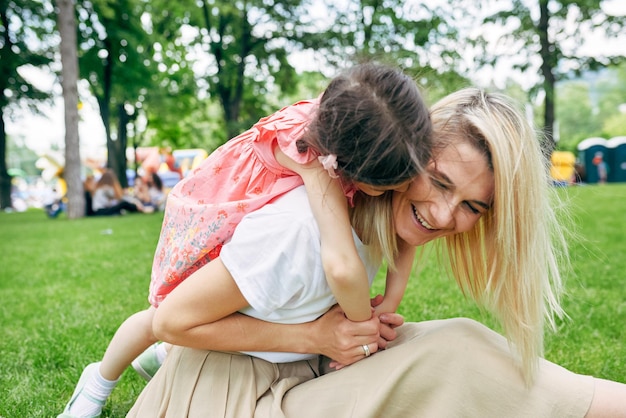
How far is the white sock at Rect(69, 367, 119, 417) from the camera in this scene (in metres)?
2.36

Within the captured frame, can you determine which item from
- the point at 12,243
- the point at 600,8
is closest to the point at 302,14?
the point at 600,8

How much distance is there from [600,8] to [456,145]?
17.2 m

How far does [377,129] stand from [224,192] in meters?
0.57

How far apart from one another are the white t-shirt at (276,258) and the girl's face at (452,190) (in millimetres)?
307

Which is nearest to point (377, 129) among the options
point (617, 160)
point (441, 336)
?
point (441, 336)

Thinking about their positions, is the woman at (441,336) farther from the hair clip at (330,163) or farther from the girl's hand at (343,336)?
the hair clip at (330,163)

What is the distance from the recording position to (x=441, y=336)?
65.2 inches

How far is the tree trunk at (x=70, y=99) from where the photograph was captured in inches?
595

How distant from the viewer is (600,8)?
1664 centimetres

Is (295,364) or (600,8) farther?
(600,8)

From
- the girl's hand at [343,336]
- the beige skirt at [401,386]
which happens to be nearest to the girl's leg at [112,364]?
the beige skirt at [401,386]

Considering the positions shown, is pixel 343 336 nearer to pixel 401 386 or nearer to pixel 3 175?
pixel 401 386

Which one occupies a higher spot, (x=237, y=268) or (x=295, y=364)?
(x=237, y=268)

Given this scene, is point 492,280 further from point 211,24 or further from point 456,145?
point 211,24
